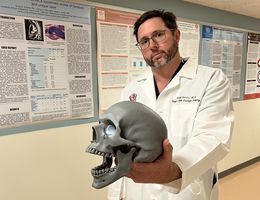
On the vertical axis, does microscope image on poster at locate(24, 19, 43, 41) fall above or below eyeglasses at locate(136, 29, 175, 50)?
above

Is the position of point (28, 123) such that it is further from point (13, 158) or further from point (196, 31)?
point (196, 31)

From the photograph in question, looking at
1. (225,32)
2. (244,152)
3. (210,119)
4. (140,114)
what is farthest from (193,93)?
(244,152)

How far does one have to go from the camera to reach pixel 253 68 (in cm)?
334

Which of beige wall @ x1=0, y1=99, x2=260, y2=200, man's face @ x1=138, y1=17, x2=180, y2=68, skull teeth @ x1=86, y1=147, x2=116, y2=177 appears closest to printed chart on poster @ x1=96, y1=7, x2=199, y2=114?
beige wall @ x1=0, y1=99, x2=260, y2=200

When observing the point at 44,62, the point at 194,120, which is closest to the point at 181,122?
the point at 194,120

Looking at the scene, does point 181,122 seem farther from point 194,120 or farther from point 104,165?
point 104,165

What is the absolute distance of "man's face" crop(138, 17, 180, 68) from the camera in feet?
3.76

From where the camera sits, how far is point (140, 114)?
704mm

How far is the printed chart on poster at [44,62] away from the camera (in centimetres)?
150

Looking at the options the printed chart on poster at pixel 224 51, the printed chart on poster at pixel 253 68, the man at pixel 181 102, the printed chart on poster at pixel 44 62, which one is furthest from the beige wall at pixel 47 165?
the printed chart on poster at pixel 253 68

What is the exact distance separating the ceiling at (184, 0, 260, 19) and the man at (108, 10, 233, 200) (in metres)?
1.49

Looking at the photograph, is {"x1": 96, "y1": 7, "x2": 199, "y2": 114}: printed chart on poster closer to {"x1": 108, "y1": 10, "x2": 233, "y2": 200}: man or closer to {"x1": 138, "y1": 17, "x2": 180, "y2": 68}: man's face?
{"x1": 108, "y1": 10, "x2": 233, "y2": 200}: man

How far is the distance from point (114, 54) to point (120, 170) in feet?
4.62

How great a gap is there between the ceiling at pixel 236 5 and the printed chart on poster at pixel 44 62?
4.30ft
